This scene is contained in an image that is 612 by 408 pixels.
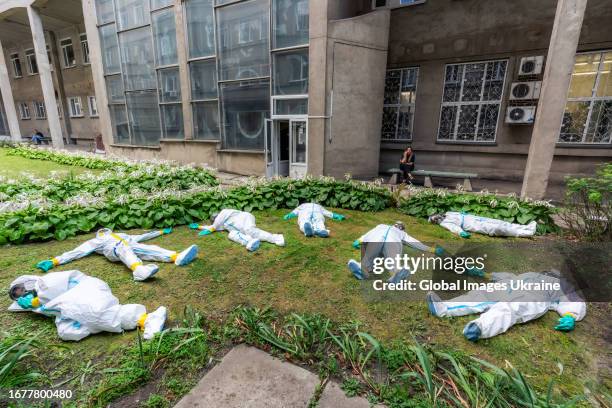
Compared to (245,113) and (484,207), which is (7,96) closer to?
(245,113)

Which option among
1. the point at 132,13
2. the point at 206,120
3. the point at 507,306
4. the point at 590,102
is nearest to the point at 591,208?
the point at 507,306

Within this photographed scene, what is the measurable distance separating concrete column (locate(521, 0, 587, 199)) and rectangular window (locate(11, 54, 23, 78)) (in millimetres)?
37253

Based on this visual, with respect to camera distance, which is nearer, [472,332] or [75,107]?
[472,332]

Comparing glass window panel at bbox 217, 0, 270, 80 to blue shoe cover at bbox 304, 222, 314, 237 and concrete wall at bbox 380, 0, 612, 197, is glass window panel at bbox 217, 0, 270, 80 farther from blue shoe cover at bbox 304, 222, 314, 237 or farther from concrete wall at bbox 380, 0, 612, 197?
blue shoe cover at bbox 304, 222, 314, 237

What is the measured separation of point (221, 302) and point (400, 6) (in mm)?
12307

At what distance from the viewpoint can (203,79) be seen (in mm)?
12062

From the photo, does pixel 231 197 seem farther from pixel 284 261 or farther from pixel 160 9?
pixel 160 9

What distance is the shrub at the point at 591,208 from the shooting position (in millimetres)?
4422

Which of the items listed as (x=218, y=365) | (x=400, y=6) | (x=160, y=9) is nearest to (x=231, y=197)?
(x=218, y=365)

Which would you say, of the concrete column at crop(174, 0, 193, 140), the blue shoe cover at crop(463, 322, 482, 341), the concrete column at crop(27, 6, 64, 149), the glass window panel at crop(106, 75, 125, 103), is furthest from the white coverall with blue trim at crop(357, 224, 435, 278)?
the concrete column at crop(27, 6, 64, 149)

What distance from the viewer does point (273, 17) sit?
992cm

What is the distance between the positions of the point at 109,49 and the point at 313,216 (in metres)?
15.8

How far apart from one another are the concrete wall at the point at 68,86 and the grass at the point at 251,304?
2198cm

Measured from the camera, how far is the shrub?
14.5 feet
